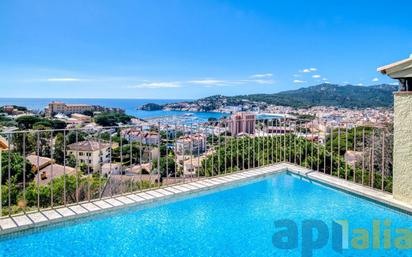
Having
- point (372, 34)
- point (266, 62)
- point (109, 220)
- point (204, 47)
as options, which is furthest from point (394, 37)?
point (109, 220)

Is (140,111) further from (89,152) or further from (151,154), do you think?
(89,152)

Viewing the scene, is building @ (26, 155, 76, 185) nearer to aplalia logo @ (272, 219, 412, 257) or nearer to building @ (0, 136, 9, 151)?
building @ (0, 136, 9, 151)

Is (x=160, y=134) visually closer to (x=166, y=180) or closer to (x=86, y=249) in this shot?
(x=166, y=180)

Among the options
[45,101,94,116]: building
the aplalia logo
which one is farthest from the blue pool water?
[45,101,94,116]: building

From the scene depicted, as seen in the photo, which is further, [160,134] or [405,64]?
[160,134]

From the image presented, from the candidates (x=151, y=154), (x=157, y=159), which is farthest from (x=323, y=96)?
(x=151, y=154)

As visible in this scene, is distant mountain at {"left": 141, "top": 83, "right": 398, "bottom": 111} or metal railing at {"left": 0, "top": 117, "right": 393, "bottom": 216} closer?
Answer: metal railing at {"left": 0, "top": 117, "right": 393, "bottom": 216}
